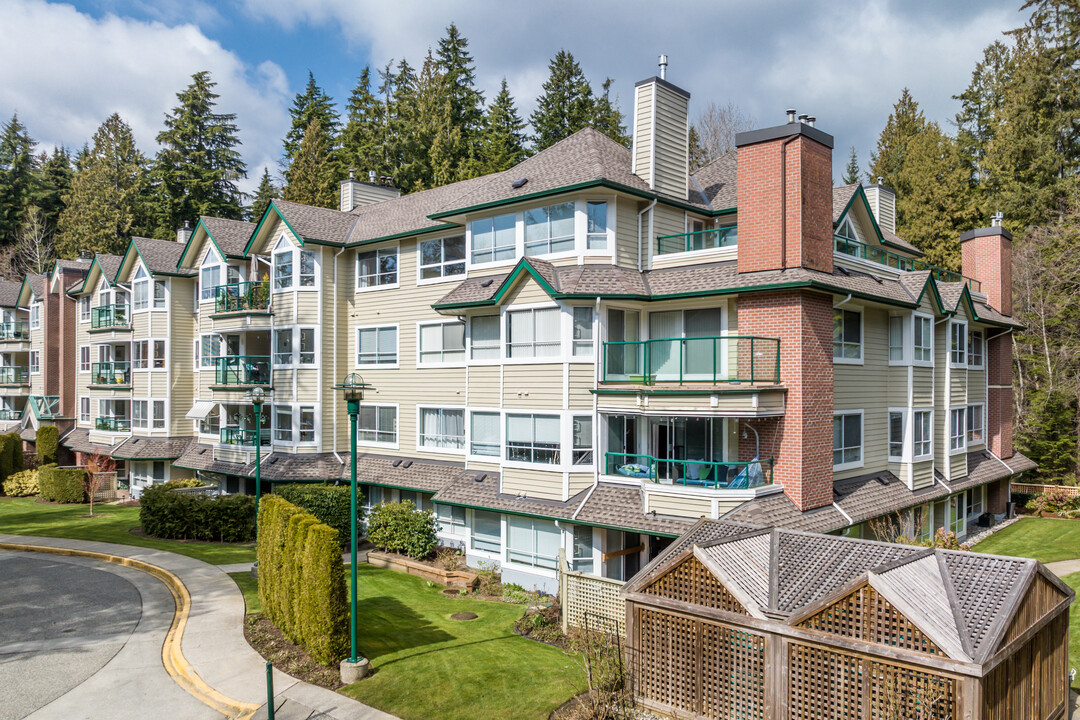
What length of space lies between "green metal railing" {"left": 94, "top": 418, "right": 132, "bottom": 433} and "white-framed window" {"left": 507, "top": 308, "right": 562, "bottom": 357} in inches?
1015

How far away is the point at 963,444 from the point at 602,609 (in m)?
17.0

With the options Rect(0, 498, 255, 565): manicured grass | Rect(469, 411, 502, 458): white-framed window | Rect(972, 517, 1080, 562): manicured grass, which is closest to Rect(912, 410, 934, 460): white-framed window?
Rect(972, 517, 1080, 562): manicured grass

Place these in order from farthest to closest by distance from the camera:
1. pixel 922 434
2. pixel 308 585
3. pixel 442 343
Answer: pixel 442 343 < pixel 922 434 < pixel 308 585

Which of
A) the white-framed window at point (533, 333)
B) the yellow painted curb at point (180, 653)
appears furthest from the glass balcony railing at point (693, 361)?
the yellow painted curb at point (180, 653)

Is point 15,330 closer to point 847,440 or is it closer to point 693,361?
point 693,361

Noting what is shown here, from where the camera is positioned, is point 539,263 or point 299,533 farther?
point 539,263

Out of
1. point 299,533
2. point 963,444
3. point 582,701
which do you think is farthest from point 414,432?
point 963,444

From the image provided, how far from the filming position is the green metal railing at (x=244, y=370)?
2888 centimetres

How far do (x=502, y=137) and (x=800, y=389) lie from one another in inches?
1361

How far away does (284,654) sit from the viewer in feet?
44.2

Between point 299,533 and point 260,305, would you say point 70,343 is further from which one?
point 299,533

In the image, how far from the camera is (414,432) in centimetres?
2506

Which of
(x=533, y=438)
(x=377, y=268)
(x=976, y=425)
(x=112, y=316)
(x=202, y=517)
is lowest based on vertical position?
(x=202, y=517)

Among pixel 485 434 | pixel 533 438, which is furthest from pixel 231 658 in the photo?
pixel 485 434
